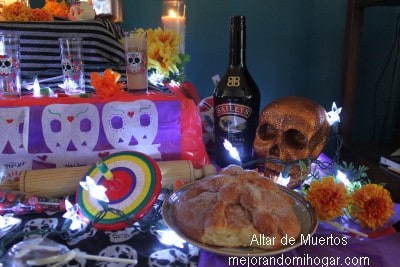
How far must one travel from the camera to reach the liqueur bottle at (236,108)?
73 centimetres

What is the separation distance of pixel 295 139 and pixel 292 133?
2cm

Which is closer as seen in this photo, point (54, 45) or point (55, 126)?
point (55, 126)

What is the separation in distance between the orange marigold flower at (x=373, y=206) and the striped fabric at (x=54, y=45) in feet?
1.99

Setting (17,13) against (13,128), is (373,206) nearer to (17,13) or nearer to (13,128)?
(13,128)

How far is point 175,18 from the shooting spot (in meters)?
1.03

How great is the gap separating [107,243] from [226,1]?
1093 millimetres

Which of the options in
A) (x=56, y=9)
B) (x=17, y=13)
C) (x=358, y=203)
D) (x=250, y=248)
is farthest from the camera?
(x=56, y=9)

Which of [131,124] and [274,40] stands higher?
[274,40]

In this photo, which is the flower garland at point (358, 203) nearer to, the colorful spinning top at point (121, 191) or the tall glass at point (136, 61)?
the colorful spinning top at point (121, 191)

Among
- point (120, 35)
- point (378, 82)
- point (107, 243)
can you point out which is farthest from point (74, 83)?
point (378, 82)

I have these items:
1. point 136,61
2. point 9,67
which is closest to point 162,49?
point 136,61

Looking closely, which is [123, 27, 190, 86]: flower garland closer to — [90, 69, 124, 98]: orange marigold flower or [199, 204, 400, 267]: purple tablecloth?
[90, 69, 124, 98]: orange marigold flower

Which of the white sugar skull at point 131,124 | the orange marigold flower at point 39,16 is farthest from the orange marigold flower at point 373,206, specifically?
the orange marigold flower at point 39,16

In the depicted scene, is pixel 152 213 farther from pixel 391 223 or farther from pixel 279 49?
pixel 279 49
